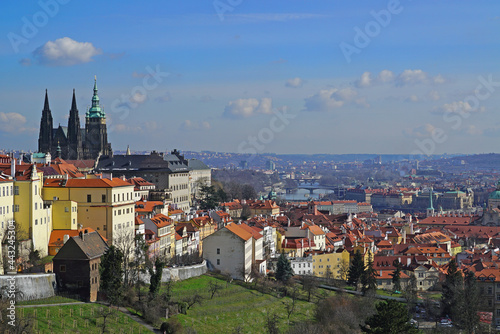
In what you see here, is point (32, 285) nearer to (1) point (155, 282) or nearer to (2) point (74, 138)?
(1) point (155, 282)

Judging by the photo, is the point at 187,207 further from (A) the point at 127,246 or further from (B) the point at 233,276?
(A) the point at 127,246

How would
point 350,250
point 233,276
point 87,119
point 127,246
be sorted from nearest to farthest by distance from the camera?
point 127,246, point 233,276, point 350,250, point 87,119

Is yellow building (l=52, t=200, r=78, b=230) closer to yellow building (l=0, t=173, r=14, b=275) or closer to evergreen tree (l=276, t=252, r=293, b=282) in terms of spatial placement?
yellow building (l=0, t=173, r=14, b=275)

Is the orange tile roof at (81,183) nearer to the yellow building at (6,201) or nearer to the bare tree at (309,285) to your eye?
the yellow building at (6,201)

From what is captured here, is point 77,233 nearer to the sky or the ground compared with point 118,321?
nearer to the sky

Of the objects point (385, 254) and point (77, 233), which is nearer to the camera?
point (77, 233)

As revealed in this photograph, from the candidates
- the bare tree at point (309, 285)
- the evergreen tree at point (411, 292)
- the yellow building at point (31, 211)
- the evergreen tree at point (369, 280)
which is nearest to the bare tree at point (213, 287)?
the bare tree at point (309, 285)

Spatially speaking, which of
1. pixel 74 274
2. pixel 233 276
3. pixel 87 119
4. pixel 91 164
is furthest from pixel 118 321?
pixel 87 119
